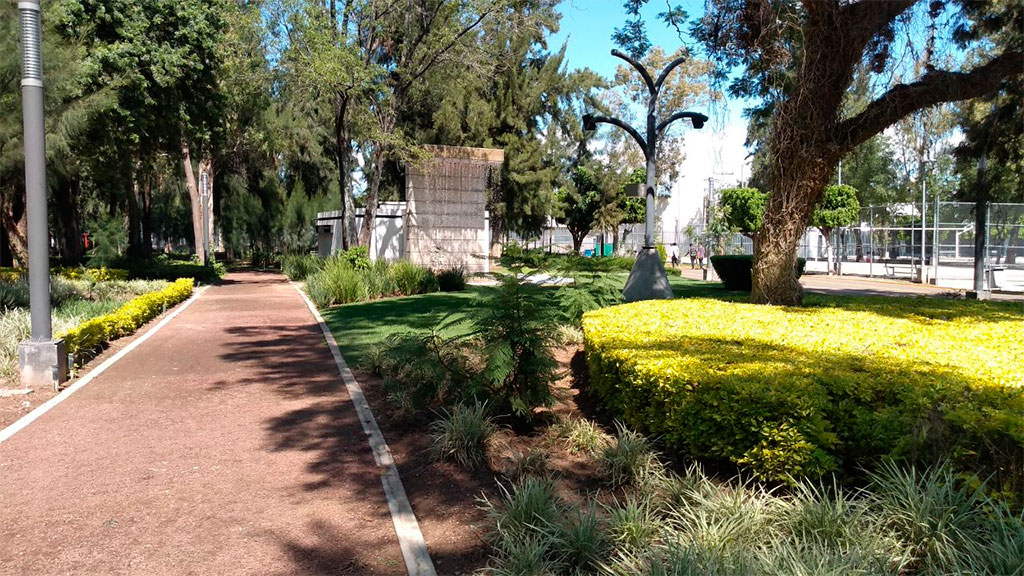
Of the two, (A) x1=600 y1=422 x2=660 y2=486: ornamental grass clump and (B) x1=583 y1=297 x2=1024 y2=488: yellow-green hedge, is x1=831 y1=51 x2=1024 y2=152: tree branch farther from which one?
(A) x1=600 y1=422 x2=660 y2=486: ornamental grass clump

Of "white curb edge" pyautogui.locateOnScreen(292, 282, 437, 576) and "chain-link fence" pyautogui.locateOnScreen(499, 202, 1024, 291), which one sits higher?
"chain-link fence" pyautogui.locateOnScreen(499, 202, 1024, 291)

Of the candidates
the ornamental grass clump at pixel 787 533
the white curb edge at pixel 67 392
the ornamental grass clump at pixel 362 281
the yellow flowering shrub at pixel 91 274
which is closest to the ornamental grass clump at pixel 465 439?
the ornamental grass clump at pixel 787 533

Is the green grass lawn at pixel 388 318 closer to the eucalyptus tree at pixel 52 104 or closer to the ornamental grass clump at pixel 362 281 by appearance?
the ornamental grass clump at pixel 362 281

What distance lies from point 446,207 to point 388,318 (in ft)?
40.3

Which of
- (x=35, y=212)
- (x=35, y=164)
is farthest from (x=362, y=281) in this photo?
(x=35, y=164)

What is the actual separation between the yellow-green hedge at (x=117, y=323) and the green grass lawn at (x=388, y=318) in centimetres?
347

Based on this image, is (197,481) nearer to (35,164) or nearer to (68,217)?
(35,164)

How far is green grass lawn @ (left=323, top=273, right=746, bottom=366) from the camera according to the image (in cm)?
759

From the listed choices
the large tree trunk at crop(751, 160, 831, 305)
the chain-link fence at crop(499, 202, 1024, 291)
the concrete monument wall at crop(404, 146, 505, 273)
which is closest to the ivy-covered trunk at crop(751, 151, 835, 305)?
the large tree trunk at crop(751, 160, 831, 305)

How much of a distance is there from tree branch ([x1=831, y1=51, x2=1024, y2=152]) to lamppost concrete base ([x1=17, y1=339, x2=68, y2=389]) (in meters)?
9.99

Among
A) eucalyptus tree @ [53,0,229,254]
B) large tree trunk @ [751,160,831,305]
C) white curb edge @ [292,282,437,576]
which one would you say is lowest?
white curb edge @ [292,282,437,576]

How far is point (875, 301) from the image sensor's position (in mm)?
10109

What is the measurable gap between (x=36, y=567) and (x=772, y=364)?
474 cm

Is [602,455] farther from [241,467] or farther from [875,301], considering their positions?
[875,301]
